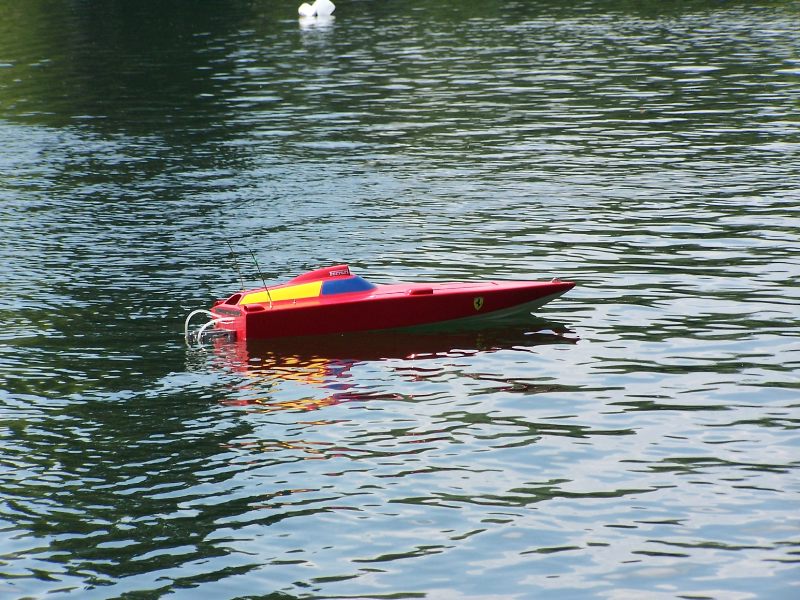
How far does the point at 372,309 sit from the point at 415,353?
1795 millimetres

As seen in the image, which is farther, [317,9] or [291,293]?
[317,9]

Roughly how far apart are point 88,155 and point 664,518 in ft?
121

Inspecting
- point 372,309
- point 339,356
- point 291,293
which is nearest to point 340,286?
point 372,309

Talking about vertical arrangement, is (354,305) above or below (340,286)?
below

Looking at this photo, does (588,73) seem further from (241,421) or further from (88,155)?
(241,421)

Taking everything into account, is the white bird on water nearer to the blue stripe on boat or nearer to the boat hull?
the blue stripe on boat

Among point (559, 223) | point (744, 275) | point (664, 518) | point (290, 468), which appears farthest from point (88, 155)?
point (664, 518)

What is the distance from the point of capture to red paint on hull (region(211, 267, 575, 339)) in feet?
93.0

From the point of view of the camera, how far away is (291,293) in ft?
94.8

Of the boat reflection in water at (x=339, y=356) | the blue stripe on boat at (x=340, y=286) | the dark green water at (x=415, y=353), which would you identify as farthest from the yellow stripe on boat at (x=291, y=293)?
the dark green water at (x=415, y=353)

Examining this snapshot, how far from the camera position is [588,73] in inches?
2504

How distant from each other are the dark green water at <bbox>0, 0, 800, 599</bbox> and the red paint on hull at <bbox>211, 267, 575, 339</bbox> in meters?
0.49

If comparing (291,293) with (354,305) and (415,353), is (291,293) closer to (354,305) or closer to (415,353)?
(354,305)


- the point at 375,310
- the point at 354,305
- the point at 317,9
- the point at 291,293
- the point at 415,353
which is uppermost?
the point at 317,9
